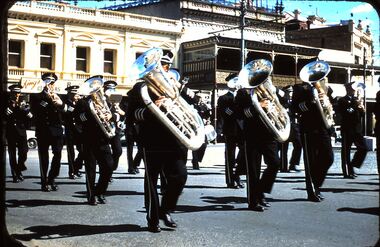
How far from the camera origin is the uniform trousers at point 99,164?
7078mm

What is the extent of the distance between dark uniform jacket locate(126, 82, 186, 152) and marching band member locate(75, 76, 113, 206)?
169cm

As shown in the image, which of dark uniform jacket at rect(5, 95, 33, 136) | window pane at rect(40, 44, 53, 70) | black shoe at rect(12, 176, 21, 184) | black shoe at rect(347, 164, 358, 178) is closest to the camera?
dark uniform jacket at rect(5, 95, 33, 136)

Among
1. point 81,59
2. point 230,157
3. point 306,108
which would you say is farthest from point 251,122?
point 81,59

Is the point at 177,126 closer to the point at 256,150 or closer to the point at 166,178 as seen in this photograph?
the point at 166,178

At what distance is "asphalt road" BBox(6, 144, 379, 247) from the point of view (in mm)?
5035

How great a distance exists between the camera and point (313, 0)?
11.7 ft

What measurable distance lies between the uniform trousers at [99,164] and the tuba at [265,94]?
2.10 meters

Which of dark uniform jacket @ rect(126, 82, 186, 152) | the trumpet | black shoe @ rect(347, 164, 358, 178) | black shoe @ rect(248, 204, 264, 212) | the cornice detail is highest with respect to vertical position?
the cornice detail

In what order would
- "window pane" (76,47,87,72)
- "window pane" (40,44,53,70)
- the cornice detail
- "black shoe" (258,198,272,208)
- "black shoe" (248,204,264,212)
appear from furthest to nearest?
"window pane" (76,47,87,72) → "window pane" (40,44,53,70) → the cornice detail → "black shoe" (258,198,272,208) → "black shoe" (248,204,264,212)

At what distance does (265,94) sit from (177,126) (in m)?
1.71

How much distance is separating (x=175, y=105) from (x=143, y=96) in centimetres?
38

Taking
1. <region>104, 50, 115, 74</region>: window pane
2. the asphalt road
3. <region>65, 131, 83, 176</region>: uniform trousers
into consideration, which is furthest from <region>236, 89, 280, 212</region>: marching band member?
<region>104, 50, 115, 74</region>: window pane

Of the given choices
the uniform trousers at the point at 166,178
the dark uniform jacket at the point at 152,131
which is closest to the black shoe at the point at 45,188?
the uniform trousers at the point at 166,178

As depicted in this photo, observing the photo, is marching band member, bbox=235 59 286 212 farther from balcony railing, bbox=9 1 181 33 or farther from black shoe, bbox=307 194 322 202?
balcony railing, bbox=9 1 181 33
